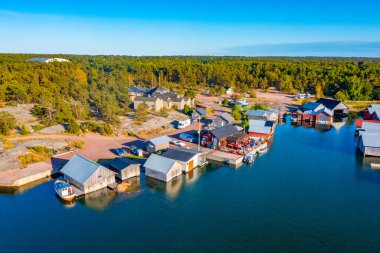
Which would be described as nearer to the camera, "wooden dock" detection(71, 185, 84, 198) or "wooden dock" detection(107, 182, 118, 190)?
"wooden dock" detection(71, 185, 84, 198)

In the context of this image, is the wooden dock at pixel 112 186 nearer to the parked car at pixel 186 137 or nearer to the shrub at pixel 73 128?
the parked car at pixel 186 137

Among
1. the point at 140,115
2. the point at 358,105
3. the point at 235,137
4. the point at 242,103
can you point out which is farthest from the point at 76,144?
the point at 358,105

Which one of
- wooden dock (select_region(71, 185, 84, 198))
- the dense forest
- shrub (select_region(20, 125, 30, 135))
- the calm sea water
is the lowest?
the calm sea water

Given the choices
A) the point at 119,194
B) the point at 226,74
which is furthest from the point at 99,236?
the point at 226,74

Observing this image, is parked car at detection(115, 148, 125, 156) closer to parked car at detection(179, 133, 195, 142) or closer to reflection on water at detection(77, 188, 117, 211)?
reflection on water at detection(77, 188, 117, 211)

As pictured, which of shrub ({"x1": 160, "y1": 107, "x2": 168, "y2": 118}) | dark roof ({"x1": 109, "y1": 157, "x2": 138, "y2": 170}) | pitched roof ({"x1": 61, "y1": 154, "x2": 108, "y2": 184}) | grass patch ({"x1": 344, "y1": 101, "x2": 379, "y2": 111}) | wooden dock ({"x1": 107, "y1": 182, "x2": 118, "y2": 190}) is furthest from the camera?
grass patch ({"x1": 344, "y1": 101, "x2": 379, "y2": 111})

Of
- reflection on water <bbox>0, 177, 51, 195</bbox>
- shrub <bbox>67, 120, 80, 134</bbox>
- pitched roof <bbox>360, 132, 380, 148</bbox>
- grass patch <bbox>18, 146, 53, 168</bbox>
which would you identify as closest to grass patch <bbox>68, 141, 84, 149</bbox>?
grass patch <bbox>18, 146, 53, 168</bbox>

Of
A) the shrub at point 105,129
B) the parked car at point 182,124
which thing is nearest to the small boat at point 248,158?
the parked car at point 182,124
